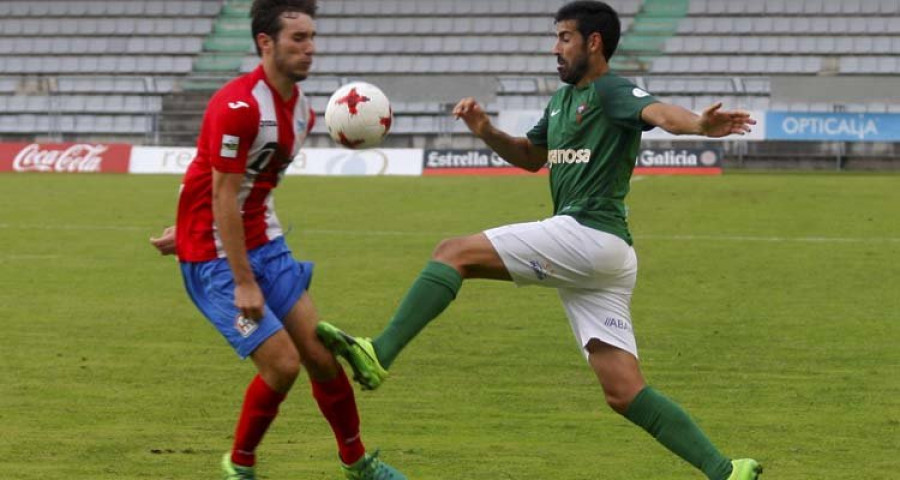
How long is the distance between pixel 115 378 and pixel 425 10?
33720 mm

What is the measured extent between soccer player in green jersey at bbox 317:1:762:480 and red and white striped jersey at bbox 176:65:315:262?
1.87 feet

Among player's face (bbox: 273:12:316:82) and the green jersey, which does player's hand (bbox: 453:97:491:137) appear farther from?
player's face (bbox: 273:12:316:82)

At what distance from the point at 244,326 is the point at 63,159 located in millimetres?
28587

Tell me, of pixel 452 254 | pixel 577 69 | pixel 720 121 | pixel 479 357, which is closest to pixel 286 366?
pixel 452 254

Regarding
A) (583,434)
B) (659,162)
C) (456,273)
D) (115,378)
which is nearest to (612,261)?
(456,273)

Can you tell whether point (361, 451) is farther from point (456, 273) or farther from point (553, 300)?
point (553, 300)

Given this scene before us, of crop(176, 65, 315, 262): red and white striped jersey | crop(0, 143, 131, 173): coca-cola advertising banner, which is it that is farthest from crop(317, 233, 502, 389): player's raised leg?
crop(0, 143, 131, 173): coca-cola advertising banner

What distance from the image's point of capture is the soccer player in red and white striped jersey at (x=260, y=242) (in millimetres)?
5988

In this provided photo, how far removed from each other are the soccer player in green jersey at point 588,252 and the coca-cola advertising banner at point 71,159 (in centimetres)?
2768

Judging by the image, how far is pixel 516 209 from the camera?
21766 millimetres

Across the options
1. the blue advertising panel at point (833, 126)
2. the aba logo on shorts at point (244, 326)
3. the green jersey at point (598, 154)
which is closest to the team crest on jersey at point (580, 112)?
the green jersey at point (598, 154)

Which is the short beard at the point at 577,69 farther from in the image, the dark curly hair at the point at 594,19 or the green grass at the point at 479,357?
the green grass at the point at 479,357

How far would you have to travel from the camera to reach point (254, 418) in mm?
6477

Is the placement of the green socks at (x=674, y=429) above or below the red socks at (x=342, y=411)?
above
